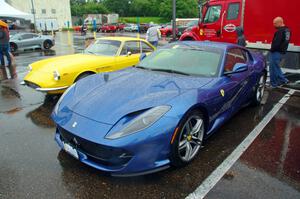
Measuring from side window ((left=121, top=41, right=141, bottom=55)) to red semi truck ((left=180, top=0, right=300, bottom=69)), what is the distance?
404 cm

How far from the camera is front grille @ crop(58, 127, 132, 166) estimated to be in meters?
2.62

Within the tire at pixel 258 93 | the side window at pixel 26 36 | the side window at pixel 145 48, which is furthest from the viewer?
the side window at pixel 26 36

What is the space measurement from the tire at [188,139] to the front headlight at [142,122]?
0.85 feet

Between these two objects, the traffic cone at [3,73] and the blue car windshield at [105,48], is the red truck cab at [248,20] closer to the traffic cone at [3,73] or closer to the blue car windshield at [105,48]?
the blue car windshield at [105,48]

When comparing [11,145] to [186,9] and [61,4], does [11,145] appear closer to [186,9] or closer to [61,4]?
[61,4]

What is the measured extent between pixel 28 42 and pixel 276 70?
1481cm

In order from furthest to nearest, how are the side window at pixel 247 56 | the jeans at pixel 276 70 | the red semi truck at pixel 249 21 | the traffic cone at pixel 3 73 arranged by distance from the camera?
the traffic cone at pixel 3 73 → the red semi truck at pixel 249 21 → the jeans at pixel 276 70 → the side window at pixel 247 56

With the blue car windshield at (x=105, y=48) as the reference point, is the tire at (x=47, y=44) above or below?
below

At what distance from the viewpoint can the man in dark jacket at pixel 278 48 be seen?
268 inches

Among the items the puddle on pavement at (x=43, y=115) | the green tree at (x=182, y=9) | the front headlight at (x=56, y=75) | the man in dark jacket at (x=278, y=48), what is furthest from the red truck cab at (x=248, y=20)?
the green tree at (x=182, y=9)

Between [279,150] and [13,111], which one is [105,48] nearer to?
[13,111]

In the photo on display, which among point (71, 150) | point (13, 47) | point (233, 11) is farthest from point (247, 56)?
point (13, 47)

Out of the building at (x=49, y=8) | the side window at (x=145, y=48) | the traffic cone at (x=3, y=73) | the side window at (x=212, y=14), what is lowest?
the traffic cone at (x=3, y=73)

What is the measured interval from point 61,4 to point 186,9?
106 ft
